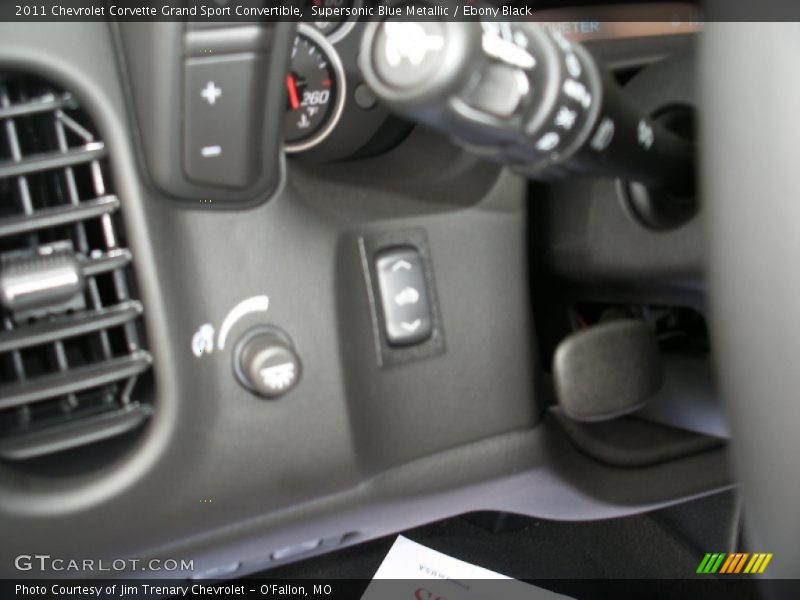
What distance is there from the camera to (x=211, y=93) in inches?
22.6

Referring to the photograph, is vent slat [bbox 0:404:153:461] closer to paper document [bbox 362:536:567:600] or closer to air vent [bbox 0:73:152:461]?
air vent [bbox 0:73:152:461]

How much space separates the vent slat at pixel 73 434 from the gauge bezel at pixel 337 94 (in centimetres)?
26

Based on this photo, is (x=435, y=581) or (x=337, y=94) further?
(x=435, y=581)

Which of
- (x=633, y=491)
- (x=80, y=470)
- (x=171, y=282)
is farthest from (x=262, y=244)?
(x=633, y=491)

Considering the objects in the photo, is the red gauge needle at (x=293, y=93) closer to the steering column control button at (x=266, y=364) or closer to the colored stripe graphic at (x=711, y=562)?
the steering column control button at (x=266, y=364)

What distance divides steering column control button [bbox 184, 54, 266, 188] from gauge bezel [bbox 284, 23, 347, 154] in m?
0.11

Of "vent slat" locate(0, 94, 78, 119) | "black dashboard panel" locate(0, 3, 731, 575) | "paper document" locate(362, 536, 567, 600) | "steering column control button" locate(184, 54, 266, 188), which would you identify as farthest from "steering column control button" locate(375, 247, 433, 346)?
"paper document" locate(362, 536, 567, 600)

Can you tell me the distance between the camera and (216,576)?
2.54ft

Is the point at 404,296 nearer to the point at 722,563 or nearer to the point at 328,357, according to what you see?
→ the point at 328,357

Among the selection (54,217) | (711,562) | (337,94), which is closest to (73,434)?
(54,217)

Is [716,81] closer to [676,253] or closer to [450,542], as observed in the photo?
[676,253]

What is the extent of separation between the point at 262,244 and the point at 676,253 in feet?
1.09

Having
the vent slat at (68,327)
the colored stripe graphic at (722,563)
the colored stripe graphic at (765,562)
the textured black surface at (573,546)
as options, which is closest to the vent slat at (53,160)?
the vent slat at (68,327)

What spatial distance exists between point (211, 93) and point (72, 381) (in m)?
0.22
